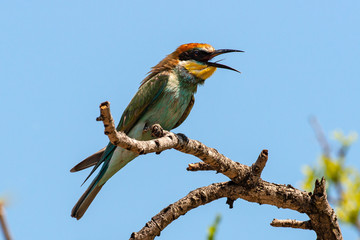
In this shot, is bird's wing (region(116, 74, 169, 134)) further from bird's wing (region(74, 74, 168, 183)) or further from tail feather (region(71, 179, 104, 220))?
tail feather (region(71, 179, 104, 220))

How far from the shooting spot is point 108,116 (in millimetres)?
2074

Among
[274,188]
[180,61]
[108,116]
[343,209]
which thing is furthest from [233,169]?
[180,61]

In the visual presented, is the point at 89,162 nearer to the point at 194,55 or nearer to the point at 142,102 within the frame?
the point at 142,102

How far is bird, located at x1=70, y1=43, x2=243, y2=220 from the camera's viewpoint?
420 cm

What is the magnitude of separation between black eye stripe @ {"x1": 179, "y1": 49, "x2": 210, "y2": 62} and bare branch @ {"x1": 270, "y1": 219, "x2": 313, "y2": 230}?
2432 millimetres

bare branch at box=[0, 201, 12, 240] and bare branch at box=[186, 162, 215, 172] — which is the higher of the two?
bare branch at box=[186, 162, 215, 172]

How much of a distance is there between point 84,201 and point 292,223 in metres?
2.08

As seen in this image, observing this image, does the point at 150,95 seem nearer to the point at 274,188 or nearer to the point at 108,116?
the point at 274,188

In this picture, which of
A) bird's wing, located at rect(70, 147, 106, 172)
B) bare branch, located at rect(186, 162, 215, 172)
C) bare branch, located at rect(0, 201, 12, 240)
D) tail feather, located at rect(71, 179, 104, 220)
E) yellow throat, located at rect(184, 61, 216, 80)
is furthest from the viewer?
yellow throat, located at rect(184, 61, 216, 80)

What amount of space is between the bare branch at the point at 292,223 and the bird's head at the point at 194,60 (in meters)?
2.12

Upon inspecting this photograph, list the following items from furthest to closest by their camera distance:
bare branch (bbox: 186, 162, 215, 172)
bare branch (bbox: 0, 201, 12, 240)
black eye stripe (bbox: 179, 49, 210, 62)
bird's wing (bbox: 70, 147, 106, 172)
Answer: black eye stripe (bbox: 179, 49, 210, 62), bird's wing (bbox: 70, 147, 106, 172), bare branch (bbox: 186, 162, 215, 172), bare branch (bbox: 0, 201, 12, 240)

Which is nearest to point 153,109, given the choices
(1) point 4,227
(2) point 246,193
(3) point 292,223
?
(2) point 246,193

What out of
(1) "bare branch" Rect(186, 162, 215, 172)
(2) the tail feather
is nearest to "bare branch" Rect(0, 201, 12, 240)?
(1) "bare branch" Rect(186, 162, 215, 172)

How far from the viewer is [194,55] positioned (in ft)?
16.3
